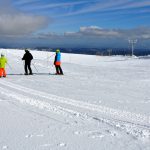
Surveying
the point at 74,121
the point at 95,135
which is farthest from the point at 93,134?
the point at 74,121

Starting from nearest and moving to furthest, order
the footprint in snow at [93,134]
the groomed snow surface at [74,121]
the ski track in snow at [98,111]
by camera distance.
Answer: the groomed snow surface at [74,121], the footprint in snow at [93,134], the ski track in snow at [98,111]

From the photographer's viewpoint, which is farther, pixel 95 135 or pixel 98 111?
pixel 98 111

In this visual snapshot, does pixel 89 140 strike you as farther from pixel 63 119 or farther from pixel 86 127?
pixel 63 119

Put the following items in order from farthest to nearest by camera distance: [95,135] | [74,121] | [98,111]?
[98,111], [74,121], [95,135]

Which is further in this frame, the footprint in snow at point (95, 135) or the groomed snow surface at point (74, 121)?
the footprint in snow at point (95, 135)

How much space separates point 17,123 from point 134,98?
17.3 feet

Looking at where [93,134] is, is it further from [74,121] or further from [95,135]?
[74,121]

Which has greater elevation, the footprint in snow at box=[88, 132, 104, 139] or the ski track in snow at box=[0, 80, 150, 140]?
the ski track in snow at box=[0, 80, 150, 140]

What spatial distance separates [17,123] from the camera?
795cm

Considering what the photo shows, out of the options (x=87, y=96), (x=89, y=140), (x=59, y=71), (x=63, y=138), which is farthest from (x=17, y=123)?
(x=59, y=71)

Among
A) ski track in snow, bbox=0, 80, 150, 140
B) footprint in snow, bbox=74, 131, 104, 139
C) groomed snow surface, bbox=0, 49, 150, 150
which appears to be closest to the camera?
groomed snow surface, bbox=0, 49, 150, 150

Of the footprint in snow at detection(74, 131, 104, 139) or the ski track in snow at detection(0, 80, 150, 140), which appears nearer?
the footprint in snow at detection(74, 131, 104, 139)

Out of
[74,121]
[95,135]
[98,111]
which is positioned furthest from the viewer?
[98,111]

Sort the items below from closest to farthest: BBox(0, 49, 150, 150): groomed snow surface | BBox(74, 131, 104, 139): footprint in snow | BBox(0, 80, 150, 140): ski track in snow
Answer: BBox(0, 49, 150, 150): groomed snow surface, BBox(74, 131, 104, 139): footprint in snow, BBox(0, 80, 150, 140): ski track in snow
